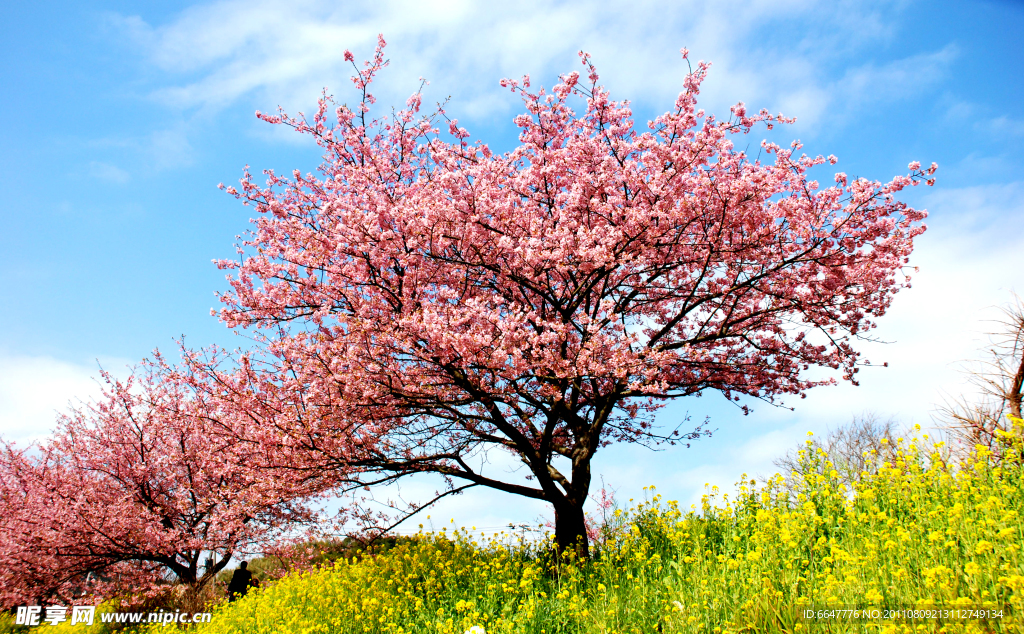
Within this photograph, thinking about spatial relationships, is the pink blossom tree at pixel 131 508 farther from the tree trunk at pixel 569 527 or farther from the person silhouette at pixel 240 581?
the tree trunk at pixel 569 527

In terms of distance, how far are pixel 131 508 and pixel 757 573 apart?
16.4 meters

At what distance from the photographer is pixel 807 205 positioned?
990 centimetres

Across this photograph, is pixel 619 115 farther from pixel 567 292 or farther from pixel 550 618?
pixel 550 618

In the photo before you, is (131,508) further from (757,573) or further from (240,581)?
(757,573)

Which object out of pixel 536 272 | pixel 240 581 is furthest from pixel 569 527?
pixel 240 581

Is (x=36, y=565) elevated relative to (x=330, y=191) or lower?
lower

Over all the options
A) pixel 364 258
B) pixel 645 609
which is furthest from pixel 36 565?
pixel 645 609

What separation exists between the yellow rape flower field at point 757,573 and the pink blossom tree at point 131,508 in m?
5.37

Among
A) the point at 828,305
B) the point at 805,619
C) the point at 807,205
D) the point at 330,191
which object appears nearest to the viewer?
the point at 805,619

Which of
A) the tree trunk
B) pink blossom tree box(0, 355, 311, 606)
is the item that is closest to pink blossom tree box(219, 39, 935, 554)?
the tree trunk

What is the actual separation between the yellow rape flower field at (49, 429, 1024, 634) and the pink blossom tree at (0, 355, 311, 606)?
17.6ft

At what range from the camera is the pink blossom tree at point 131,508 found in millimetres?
16594

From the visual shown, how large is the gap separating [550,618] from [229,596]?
1376 centimetres

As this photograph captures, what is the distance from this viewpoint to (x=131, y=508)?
16.7 m
